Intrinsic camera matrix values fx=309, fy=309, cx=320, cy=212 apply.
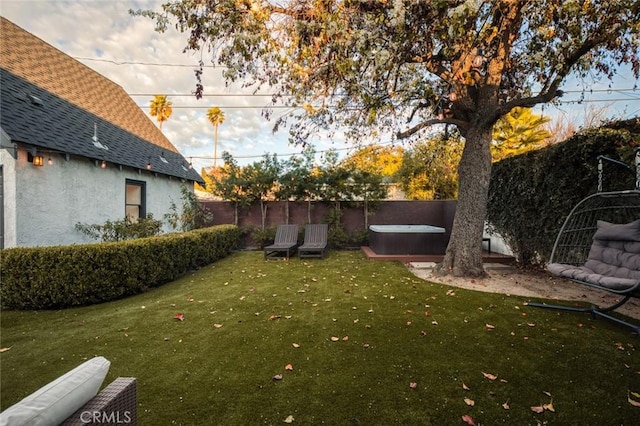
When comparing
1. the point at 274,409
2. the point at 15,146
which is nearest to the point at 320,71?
the point at 274,409

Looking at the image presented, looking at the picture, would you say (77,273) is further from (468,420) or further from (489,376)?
(489,376)

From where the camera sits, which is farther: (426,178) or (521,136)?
(521,136)

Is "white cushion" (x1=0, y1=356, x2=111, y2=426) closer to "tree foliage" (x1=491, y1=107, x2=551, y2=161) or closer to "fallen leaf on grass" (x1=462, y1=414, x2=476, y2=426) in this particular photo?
"fallen leaf on grass" (x1=462, y1=414, x2=476, y2=426)

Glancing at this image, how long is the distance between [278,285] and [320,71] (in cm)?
395

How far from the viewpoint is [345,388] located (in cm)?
250

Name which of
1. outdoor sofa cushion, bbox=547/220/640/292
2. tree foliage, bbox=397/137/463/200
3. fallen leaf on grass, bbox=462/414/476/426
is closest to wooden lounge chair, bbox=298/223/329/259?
tree foliage, bbox=397/137/463/200

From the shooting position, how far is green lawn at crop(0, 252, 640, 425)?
2.23m

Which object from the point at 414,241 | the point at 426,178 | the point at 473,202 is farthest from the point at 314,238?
the point at 426,178

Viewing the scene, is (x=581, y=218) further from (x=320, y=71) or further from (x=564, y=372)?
(x=320, y=71)

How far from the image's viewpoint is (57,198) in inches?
244

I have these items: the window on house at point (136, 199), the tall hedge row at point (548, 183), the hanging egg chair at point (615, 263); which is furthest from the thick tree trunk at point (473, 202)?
the window on house at point (136, 199)

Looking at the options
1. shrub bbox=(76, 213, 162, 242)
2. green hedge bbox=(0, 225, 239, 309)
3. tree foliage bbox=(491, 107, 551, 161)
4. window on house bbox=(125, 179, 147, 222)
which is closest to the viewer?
green hedge bbox=(0, 225, 239, 309)
